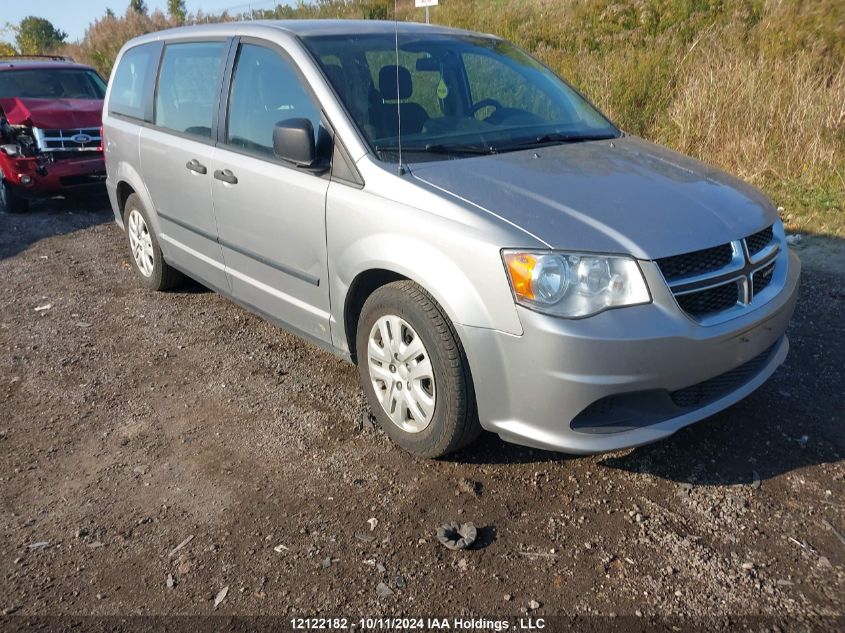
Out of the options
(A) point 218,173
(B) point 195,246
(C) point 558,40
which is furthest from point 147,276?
(C) point 558,40

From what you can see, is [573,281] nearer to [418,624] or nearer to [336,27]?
[418,624]

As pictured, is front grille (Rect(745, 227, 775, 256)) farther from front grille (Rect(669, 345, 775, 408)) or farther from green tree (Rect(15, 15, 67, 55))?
green tree (Rect(15, 15, 67, 55))

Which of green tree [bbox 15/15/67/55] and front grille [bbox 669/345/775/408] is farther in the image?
green tree [bbox 15/15/67/55]

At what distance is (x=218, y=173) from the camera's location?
3973mm

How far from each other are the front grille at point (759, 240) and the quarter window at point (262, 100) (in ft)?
6.50

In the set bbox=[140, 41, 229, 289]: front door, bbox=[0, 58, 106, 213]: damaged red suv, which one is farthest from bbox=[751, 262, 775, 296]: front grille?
bbox=[0, 58, 106, 213]: damaged red suv

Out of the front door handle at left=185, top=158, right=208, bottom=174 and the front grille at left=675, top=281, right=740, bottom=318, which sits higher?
the front door handle at left=185, top=158, right=208, bottom=174

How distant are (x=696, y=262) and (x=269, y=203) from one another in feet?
6.84

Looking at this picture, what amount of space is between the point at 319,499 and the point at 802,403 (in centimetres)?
241

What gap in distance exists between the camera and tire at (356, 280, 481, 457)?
280cm

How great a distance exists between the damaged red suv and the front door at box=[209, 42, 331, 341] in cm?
521

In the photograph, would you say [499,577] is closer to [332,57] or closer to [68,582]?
[68,582]

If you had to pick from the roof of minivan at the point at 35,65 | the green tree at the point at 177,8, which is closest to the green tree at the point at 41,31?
the green tree at the point at 177,8

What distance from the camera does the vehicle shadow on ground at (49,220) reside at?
7348 millimetres
